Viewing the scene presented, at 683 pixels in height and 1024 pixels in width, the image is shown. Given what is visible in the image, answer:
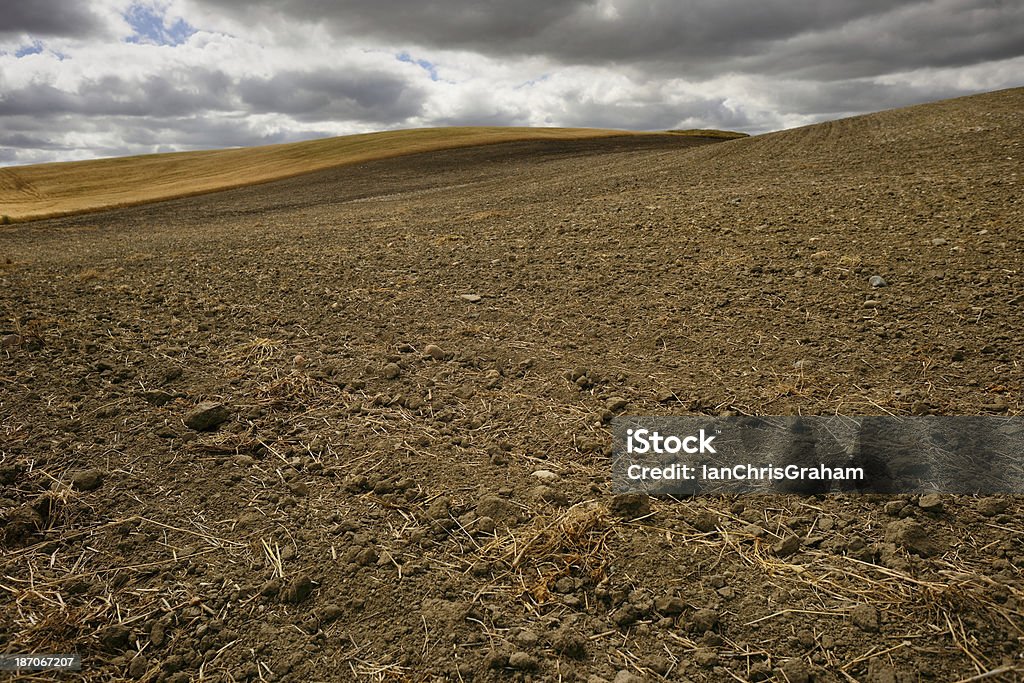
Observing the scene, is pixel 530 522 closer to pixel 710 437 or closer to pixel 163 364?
pixel 710 437

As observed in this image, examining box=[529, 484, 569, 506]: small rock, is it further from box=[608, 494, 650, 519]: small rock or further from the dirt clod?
the dirt clod

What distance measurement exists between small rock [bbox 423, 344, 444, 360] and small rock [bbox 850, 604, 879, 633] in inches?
111

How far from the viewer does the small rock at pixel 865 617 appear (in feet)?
6.91

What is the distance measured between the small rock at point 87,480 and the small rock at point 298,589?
130cm

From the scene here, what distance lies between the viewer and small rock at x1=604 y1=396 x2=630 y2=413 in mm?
3492

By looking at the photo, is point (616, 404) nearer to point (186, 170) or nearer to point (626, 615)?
point (626, 615)

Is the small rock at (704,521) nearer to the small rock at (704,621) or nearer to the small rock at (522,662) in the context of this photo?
the small rock at (704,621)

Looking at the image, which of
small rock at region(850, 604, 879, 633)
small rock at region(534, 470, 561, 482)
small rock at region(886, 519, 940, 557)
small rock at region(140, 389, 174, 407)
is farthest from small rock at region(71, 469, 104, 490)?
small rock at region(886, 519, 940, 557)

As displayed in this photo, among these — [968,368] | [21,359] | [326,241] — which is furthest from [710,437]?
[326,241]

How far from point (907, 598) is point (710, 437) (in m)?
1.16

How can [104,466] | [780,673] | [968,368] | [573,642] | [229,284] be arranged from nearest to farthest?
1. [780,673]
2. [573,642]
3. [104,466]
4. [968,368]
5. [229,284]

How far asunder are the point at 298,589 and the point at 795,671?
1.77 m

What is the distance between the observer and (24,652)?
2.15 metres

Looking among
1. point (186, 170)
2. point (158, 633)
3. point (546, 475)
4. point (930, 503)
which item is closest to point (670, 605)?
point (546, 475)
